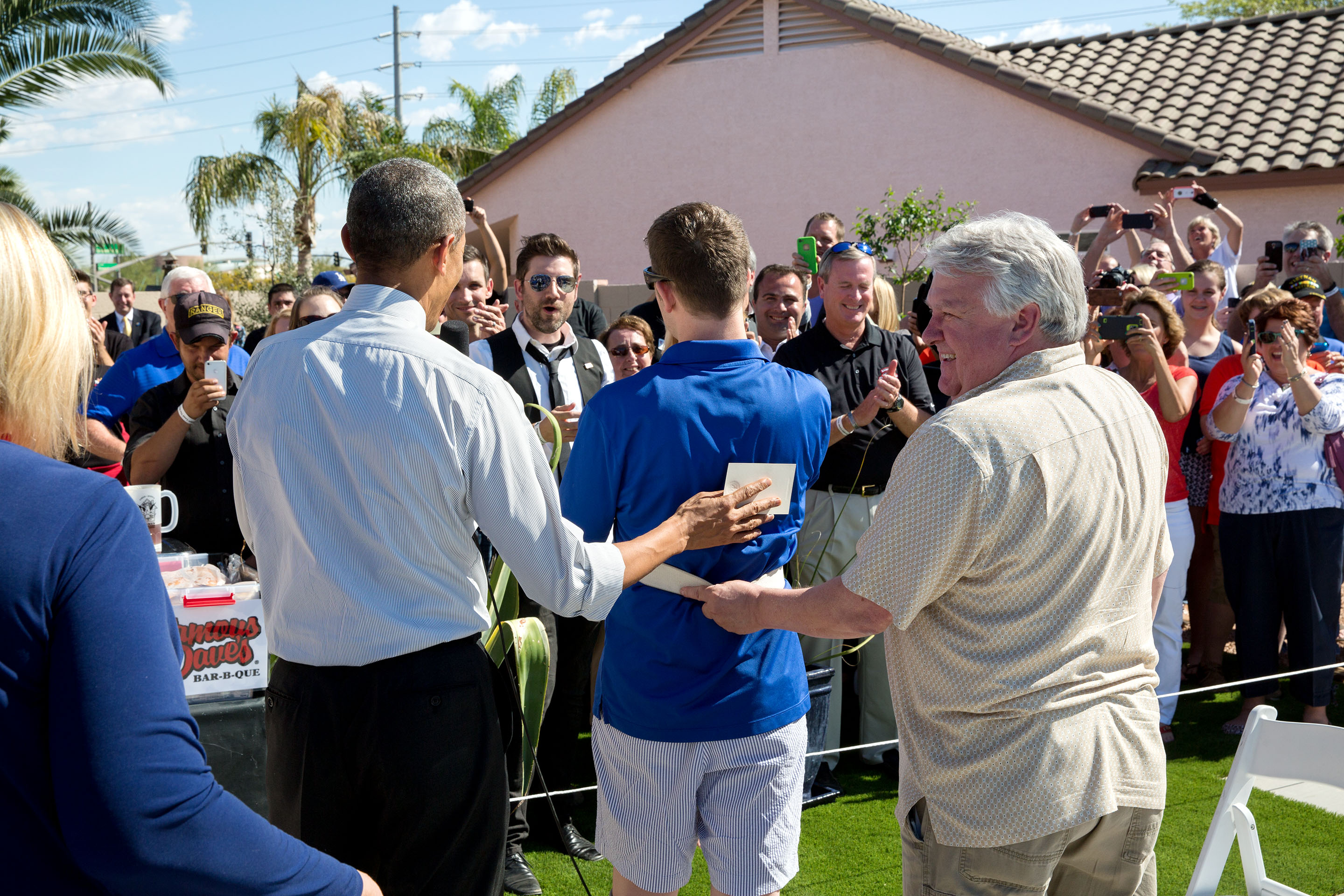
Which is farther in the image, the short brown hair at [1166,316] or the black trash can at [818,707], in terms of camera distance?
the short brown hair at [1166,316]

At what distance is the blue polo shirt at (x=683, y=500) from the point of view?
2.44m

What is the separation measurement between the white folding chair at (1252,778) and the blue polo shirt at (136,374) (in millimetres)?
4250

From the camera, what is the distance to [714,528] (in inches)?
92.5

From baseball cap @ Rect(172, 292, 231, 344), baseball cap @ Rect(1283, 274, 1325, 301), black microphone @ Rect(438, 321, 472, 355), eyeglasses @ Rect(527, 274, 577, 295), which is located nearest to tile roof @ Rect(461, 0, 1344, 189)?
baseball cap @ Rect(1283, 274, 1325, 301)

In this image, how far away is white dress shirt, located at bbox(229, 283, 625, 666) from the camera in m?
2.02

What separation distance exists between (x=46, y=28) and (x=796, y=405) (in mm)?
14799

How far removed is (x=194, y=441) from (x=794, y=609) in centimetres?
284

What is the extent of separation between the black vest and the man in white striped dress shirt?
2.18 m

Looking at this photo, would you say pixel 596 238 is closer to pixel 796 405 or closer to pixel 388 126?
pixel 388 126

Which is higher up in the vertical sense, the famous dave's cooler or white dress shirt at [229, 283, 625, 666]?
white dress shirt at [229, 283, 625, 666]

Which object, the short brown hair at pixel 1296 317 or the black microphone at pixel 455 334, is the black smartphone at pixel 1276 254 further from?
the black microphone at pixel 455 334

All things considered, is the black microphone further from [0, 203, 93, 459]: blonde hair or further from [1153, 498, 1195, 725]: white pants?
[1153, 498, 1195, 725]: white pants

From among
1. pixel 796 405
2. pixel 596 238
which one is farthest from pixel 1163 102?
pixel 796 405

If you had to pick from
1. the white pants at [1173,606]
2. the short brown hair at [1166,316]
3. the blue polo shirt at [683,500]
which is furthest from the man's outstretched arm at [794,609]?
the short brown hair at [1166,316]
